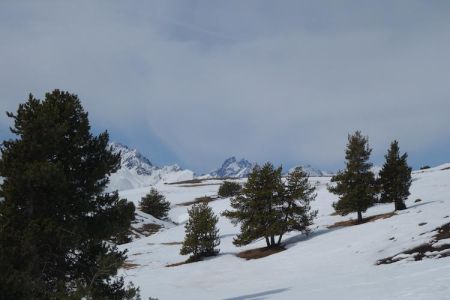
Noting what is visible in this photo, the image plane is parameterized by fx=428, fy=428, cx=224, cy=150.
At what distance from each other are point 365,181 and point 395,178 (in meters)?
2.86

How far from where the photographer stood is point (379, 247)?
27.0 m

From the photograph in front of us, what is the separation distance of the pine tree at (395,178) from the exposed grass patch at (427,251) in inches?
583

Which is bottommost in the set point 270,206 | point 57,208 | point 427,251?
point 427,251

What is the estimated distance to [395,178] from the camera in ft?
131

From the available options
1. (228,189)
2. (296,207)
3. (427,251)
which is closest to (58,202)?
(427,251)

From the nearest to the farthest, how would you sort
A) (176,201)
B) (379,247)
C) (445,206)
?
(379,247)
(445,206)
(176,201)

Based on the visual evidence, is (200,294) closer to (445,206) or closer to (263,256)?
(263,256)

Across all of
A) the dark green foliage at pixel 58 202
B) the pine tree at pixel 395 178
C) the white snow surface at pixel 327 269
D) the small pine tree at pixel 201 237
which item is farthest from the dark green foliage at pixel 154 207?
the dark green foliage at pixel 58 202

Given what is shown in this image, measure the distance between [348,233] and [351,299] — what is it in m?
22.7

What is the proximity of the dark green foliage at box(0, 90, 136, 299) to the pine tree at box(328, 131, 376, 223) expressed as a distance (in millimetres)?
25151

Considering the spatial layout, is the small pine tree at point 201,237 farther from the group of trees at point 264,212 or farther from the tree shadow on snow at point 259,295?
the tree shadow on snow at point 259,295

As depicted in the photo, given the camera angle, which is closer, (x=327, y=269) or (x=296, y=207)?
(x=327, y=269)

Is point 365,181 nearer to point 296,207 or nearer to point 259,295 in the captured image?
point 296,207

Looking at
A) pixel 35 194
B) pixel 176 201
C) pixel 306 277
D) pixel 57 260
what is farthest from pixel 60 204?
pixel 176 201
